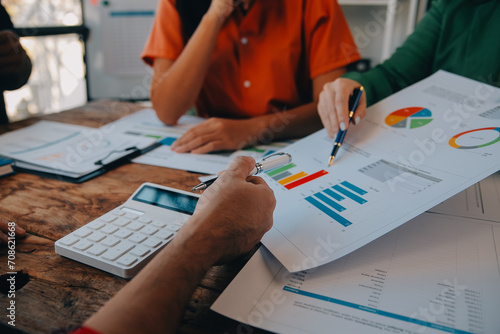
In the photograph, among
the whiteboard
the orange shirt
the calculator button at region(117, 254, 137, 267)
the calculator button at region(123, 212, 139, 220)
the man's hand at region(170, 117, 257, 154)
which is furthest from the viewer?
the whiteboard

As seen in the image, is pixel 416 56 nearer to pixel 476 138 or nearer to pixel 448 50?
pixel 448 50

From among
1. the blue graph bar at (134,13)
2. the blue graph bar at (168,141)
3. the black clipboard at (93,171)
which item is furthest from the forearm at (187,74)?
the blue graph bar at (134,13)

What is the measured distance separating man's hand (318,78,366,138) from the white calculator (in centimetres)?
32

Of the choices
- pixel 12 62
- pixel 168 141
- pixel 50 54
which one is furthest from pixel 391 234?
pixel 50 54

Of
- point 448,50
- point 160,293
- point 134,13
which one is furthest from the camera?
point 134,13

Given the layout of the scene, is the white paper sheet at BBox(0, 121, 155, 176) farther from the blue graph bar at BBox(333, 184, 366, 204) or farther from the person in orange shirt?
the blue graph bar at BBox(333, 184, 366, 204)

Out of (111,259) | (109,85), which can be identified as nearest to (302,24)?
(111,259)

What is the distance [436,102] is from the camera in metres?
0.70

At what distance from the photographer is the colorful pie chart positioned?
0.56 metres

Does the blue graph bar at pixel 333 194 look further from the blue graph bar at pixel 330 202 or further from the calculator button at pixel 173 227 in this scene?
the calculator button at pixel 173 227

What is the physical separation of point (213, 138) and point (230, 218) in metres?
0.48

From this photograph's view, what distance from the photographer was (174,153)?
2.86 feet

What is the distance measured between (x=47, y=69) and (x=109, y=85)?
45cm

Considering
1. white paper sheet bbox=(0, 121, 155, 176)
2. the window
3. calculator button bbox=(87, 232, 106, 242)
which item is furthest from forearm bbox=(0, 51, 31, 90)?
the window
